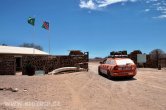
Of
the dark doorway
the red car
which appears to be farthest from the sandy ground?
the dark doorway

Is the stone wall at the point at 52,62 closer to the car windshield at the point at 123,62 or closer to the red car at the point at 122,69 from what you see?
the car windshield at the point at 123,62

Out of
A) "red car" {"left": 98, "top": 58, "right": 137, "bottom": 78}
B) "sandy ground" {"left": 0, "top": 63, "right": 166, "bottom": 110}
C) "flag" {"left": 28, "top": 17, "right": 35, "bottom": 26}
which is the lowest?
"sandy ground" {"left": 0, "top": 63, "right": 166, "bottom": 110}

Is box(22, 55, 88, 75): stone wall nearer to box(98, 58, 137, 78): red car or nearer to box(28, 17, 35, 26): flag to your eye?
box(98, 58, 137, 78): red car

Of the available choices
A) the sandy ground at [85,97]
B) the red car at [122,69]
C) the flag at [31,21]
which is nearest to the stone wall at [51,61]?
the red car at [122,69]

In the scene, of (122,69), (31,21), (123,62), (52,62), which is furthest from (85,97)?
(31,21)

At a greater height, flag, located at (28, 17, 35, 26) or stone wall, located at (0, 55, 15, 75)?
flag, located at (28, 17, 35, 26)

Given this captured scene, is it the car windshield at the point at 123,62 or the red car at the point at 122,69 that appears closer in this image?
the red car at the point at 122,69

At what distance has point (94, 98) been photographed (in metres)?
12.7

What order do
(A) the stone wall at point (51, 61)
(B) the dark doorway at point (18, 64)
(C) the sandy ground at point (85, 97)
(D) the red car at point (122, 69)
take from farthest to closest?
(B) the dark doorway at point (18, 64)
(A) the stone wall at point (51, 61)
(D) the red car at point (122, 69)
(C) the sandy ground at point (85, 97)

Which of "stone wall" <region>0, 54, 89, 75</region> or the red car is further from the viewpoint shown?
"stone wall" <region>0, 54, 89, 75</region>

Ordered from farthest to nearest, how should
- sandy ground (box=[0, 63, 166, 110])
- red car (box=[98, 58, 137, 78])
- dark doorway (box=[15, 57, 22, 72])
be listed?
dark doorway (box=[15, 57, 22, 72]) < red car (box=[98, 58, 137, 78]) < sandy ground (box=[0, 63, 166, 110])

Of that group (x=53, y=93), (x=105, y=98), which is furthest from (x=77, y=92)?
(x=105, y=98)

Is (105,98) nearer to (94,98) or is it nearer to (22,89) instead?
(94,98)

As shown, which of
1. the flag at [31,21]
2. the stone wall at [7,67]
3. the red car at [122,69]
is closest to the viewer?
the red car at [122,69]
